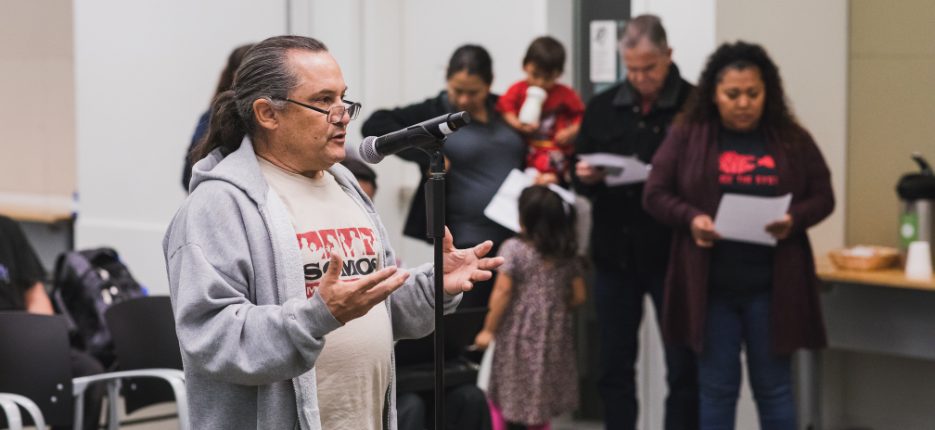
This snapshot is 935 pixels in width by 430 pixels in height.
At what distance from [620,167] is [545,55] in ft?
1.75

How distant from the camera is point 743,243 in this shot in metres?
3.87

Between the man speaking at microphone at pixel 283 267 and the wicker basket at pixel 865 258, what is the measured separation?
266 cm

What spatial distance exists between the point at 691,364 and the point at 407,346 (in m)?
1.17

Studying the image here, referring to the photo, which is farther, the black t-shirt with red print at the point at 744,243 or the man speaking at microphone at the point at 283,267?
the black t-shirt with red print at the point at 744,243

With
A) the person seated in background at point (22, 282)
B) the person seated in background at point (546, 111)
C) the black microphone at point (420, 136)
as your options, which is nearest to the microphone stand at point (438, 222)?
the black microphone at point (420, 136)

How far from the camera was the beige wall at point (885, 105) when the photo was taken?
15.4 ft

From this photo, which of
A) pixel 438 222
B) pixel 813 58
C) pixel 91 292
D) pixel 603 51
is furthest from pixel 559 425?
pixel 438 222

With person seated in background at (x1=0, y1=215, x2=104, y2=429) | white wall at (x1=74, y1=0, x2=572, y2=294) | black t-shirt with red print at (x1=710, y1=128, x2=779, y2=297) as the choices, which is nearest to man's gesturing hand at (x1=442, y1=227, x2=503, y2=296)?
black t-shirt with red print at (x1=710, y1=128, x2=779, y2=297)

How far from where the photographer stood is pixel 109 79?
629cm

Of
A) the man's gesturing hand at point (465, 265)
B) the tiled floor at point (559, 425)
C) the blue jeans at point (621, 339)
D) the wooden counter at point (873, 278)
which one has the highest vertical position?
the man's gesturing hand at point (465, 265)

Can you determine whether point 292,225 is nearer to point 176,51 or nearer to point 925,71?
point 925,71

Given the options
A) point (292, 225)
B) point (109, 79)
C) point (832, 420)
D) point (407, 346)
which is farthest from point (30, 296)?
point (832, 420)

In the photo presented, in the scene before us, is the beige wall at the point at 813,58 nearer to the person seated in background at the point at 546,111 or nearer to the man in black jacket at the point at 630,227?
the man in black jacket at the point at 630,227

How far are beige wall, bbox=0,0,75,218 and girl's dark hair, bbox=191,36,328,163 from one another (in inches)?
217
